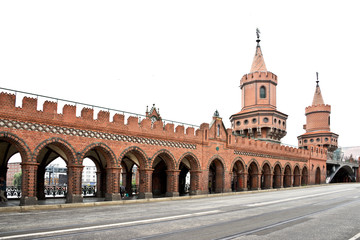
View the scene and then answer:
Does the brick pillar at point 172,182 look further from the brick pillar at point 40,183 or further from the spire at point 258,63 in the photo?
the spire at point 258,63

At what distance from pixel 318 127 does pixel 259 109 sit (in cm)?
2389

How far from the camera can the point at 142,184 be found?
77.6 feet

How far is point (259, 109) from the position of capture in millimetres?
45031

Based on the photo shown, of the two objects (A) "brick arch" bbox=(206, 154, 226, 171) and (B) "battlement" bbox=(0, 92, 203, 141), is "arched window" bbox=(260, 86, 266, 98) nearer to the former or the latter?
(A) "brick arch" bbox=(206, 154, 226, 171)

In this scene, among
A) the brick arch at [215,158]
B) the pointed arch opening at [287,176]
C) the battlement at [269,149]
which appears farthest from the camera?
the pointed arch opening at [287,176]

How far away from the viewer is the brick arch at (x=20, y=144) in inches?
668

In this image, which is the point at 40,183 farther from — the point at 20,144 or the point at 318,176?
the point at 318,176

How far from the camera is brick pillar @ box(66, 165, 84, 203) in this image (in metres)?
19.4

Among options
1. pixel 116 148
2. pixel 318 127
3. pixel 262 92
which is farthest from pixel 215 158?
pixel 318 127

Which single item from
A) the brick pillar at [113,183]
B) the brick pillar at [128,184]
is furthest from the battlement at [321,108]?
the brick pillar at [113,183]

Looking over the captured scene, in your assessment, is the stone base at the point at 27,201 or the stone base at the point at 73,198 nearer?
the stone base at the point at 27,201

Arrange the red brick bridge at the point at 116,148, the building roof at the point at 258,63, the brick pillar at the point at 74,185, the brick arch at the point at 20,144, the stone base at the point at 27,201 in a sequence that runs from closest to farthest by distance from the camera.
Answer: the brick arch at the point at 20,144 → the stone base at the point at 27,201 → the red brick bridge at the point at 116,148 → the brick pillar at the point at 74,185 → the building roof at the point at 258,63

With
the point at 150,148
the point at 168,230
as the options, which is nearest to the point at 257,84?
the point at 150,148

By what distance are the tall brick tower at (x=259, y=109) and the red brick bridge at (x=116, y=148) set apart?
747 centimetres
